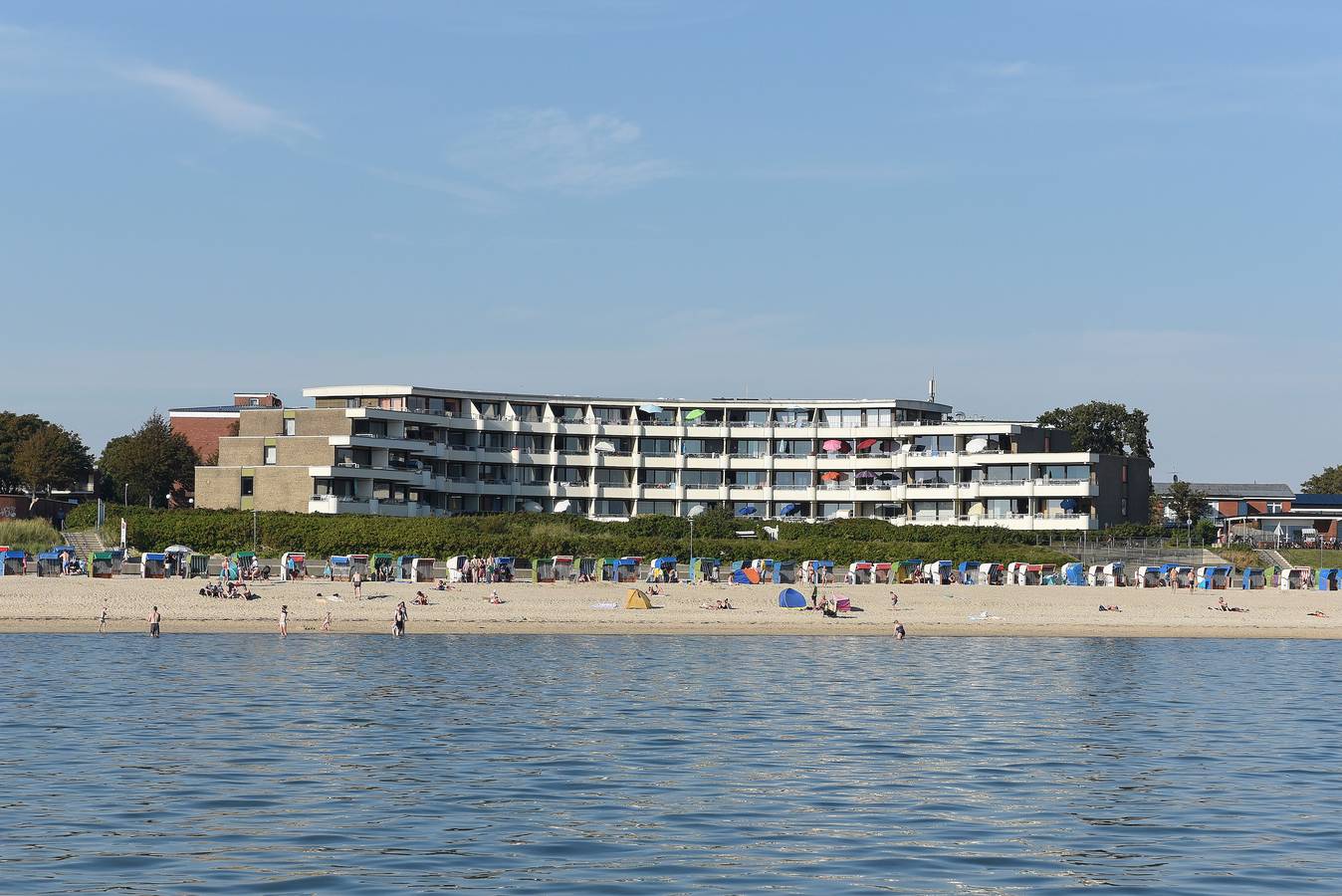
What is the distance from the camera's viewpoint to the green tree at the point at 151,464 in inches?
5714

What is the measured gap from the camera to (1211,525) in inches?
5374

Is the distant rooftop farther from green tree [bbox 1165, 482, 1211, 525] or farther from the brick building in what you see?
the brick building

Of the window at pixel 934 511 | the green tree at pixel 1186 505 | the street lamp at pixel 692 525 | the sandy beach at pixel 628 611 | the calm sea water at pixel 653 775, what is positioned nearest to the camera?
the calm sea water at pixel 653 775

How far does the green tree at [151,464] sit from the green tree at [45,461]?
5814mm

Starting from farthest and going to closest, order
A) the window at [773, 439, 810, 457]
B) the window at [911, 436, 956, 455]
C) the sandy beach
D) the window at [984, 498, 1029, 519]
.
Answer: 1. the window at [773, 439, 810, 457]
2. the window at [911, 436, 956, 455]
3. the window at [984, 498, 1029, 519]
4. the sandy beach

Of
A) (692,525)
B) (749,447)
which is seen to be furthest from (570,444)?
(692,525)

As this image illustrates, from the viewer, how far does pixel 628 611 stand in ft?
288

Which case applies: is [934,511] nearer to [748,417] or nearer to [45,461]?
[748,417]

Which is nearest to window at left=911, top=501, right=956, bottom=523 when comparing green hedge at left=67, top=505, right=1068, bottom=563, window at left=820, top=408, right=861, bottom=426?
window at left=820, top=408, right=861, bottom=426

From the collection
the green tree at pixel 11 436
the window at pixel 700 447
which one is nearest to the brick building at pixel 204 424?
the green tree at pixel 11 436

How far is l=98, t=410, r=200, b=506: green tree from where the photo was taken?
145125mm

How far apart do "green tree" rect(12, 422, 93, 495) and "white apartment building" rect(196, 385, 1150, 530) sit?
90.1 ft

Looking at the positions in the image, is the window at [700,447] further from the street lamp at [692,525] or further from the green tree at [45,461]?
the green tree at [45,461]

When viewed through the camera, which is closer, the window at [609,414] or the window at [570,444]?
the window at [570,444]
